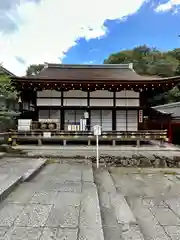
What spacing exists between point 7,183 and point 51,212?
162 cm

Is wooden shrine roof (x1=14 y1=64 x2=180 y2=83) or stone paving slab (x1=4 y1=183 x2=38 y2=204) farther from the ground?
wooden shrine roof (x1=14 y1=64 x2=180 y2=83)

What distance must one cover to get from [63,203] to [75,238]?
1340 mm

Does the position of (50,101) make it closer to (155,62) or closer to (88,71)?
(88,71)

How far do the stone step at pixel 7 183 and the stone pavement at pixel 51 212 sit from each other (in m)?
0.10

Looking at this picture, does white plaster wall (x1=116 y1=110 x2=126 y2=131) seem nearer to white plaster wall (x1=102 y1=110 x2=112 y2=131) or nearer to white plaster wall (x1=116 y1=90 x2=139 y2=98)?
white plaster wall (x1=102 y1=110 x2=112 y2=131)

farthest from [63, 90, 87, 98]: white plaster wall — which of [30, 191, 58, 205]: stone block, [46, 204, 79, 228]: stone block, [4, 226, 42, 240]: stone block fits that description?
[4, 226, 42, 240]: stone block

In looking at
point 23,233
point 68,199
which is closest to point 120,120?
point 68,199

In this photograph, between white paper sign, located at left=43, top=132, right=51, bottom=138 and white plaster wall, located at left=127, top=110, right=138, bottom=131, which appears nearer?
white paper sign, located at left=43, top=132, right=51, bottom=138

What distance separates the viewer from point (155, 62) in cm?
4550

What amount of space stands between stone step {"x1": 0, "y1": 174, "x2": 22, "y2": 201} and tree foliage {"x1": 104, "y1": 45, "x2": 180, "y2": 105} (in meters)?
30.8

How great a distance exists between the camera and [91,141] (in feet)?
53.8

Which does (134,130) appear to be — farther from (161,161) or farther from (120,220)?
(120,220)

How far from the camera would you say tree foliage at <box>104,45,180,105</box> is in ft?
123

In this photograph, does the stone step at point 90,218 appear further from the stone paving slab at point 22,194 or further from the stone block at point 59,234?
the stone paving slab at point 22,194
